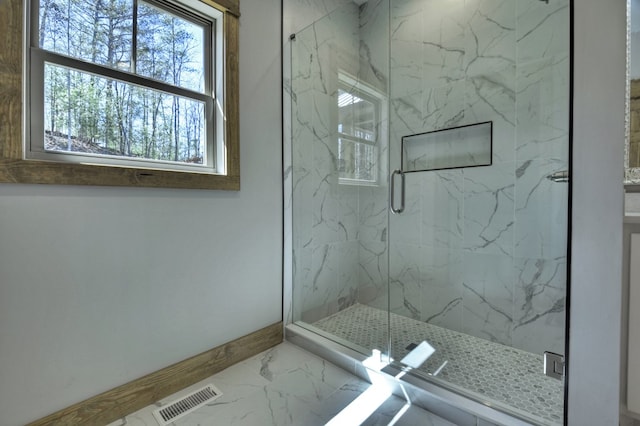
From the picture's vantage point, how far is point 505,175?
1978 mm

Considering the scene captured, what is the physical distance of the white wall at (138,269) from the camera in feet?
3.78

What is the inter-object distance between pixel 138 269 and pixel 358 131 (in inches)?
72.3

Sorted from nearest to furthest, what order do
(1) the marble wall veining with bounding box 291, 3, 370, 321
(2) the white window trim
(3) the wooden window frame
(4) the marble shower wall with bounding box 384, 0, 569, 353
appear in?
(3) the wooden window frame, (4) the marble shower wall with bounding box 384, 0, 569, 353, (1) the marble wall veining with bounding box 291, 3, 370, 321, (2) the white window trim

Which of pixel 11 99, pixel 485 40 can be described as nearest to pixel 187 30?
pixel 11 99

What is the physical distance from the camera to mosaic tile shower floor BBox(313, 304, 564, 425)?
1.29 metres

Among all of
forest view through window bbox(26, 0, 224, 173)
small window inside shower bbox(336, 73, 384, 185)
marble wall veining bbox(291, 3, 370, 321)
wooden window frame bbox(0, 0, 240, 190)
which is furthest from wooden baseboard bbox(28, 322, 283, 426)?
small window inside shower bbox(336, 73, 384, 185)

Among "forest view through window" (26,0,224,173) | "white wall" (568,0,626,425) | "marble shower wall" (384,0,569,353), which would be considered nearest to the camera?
"white wall" (568,0,626,425)

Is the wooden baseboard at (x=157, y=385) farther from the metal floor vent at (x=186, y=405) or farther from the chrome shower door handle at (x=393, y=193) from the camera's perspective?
the chrome shower door handle at (x=393, y=193)

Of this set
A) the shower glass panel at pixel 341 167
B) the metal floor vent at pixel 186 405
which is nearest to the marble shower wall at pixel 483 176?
the shower glass panel at pixel 341 167

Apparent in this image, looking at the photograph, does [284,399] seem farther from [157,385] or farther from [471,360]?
[471,360]

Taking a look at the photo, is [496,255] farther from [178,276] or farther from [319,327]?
[178,276]

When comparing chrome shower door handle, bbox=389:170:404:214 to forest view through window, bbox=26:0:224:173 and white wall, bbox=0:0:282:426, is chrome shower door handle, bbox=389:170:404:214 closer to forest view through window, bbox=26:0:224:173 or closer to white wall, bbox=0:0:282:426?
white wall, bbox=0:0:282:426

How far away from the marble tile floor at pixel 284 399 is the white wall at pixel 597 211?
58 centimetres

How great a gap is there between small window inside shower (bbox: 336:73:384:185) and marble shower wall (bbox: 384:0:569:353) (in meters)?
0.16
